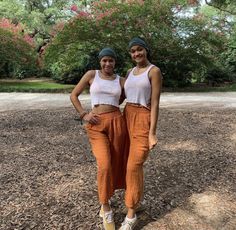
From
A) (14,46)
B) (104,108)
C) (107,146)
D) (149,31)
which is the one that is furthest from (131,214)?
(14,46)

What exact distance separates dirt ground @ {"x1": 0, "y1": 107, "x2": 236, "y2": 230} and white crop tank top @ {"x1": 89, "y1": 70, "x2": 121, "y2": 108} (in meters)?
1.05

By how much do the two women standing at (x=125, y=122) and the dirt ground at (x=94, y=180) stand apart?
40cm

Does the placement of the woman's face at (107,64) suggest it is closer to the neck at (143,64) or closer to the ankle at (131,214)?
the neck at (143,64)

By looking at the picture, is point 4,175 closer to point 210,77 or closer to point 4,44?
point 4,44

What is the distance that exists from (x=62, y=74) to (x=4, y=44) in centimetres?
287

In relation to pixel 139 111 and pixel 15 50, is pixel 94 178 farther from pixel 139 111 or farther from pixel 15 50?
pixel 15 50

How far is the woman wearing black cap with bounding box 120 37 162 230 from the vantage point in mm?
3184

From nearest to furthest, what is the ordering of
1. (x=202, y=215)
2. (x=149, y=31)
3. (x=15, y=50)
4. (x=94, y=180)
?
(x=202, y=215), (x=94, y=180), (x=149, y=31), (x=15, y=50)

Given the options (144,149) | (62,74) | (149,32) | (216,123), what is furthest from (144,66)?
(62,74)

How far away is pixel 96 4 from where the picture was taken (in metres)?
14.4

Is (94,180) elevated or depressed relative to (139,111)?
depressed

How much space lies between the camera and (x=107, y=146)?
10.7ft

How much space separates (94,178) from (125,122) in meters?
1.39

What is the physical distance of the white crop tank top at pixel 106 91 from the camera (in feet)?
10.8
